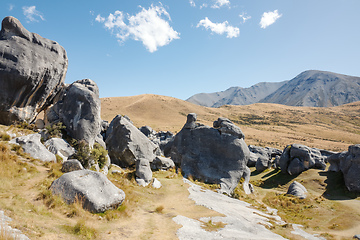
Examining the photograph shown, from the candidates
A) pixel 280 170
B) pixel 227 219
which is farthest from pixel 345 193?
pixel 227 219

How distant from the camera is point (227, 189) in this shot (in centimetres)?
2412

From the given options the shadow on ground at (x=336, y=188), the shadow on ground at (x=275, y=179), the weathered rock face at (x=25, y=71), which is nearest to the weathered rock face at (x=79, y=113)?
the weathered rock face at (x=25, y=71)

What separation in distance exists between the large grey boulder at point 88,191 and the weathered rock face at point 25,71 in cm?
1178

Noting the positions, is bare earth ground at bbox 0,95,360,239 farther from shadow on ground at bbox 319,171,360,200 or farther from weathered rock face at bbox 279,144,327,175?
weathered rock face at bbox 279,144,327,175

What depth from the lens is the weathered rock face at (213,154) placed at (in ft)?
83.6

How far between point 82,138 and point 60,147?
204 cm

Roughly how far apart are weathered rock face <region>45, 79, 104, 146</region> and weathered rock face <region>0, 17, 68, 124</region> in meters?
1.90

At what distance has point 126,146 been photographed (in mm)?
21859

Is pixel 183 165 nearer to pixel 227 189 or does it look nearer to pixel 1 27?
pixel 227 189

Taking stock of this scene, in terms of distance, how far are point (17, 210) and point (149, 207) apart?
7.36m

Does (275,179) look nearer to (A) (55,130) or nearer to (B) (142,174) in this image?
(B) (142,174)

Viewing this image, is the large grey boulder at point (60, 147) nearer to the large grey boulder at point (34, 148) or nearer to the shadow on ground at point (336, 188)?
the large grey boulder at point (34, 148)

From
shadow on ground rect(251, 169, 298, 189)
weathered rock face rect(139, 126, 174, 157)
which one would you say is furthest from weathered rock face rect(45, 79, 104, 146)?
shadow on ground rect(251, 169, 298, 189)

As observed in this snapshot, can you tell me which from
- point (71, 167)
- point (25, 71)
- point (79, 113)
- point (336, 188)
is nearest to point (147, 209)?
point (71, 167)
